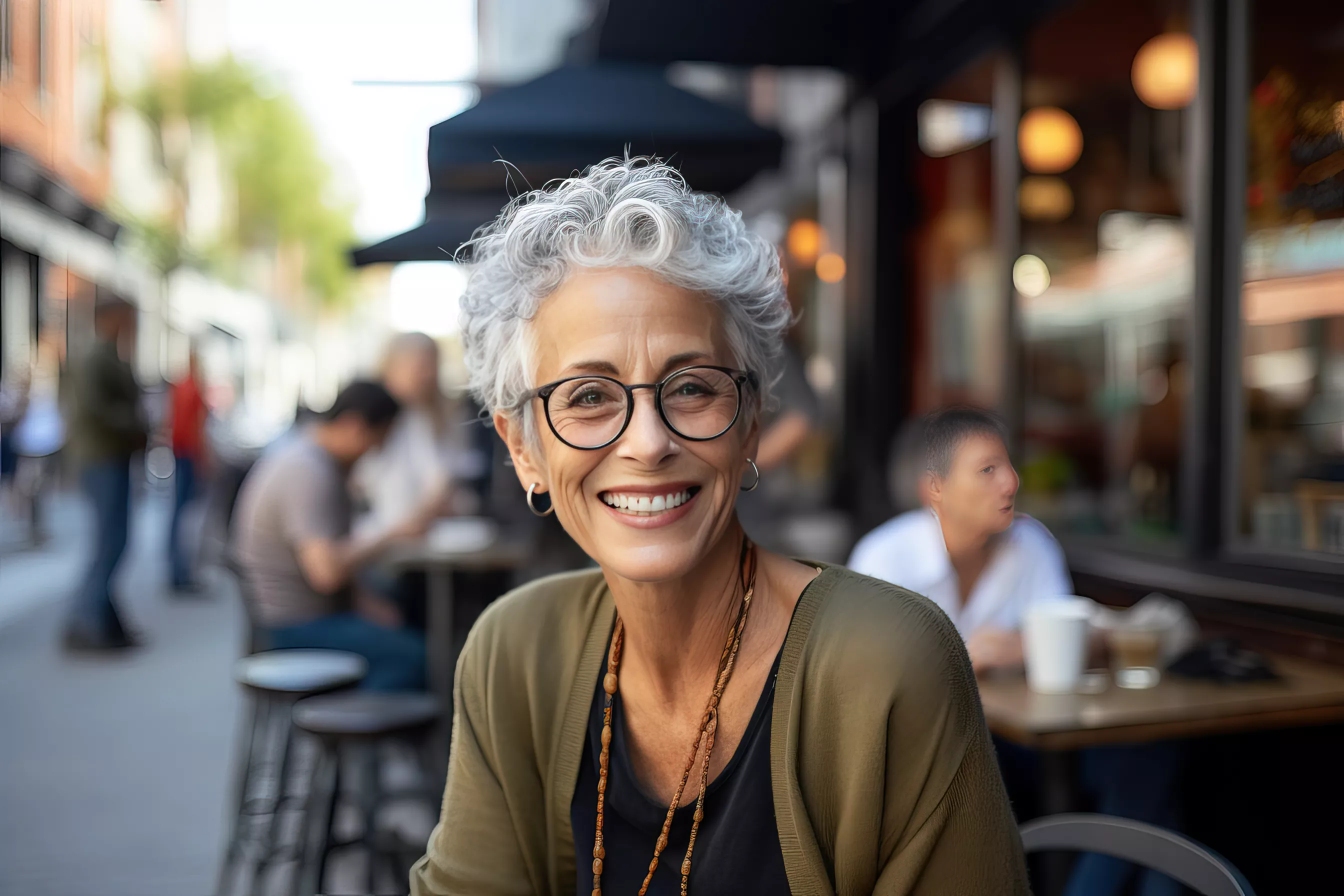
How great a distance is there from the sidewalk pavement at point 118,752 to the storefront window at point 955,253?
388cm

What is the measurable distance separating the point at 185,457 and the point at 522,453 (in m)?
9.84

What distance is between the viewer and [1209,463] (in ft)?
11.8

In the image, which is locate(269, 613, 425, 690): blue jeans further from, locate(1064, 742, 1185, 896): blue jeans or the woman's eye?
the woman's eye

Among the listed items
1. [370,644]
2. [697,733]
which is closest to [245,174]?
[370,644]

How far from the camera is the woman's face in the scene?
48.8 inches

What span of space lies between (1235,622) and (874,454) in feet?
10.2

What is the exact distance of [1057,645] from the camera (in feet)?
7.55

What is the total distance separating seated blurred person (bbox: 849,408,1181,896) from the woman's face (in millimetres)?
235

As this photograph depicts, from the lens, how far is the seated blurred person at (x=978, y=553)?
1.13 metres

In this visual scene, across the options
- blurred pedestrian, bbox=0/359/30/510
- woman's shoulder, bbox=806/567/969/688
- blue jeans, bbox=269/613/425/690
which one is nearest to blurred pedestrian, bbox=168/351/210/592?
blurred pedestrian, bbox=0/359/30/510

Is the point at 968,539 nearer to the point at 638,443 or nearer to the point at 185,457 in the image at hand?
the point at 638,443

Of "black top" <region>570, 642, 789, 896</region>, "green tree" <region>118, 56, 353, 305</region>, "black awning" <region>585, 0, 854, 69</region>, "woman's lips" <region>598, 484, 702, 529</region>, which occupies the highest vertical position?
"green tree" <region>118, 56, 353, 305</region>

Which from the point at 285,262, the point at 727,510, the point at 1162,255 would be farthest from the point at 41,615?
the point at 285,262

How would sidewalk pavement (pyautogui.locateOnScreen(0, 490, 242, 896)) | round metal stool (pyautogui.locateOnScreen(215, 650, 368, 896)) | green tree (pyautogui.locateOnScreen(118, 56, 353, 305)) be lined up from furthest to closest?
green tree (pyautogui.locateOnScreen(118, 56, 353, 305)), sidewalk pavement (pyautogui.locateOnScreen(0, 490, 242, 896)), round metal stool (pyautogui.locateOnScreen(215, 650, 368, 896))
